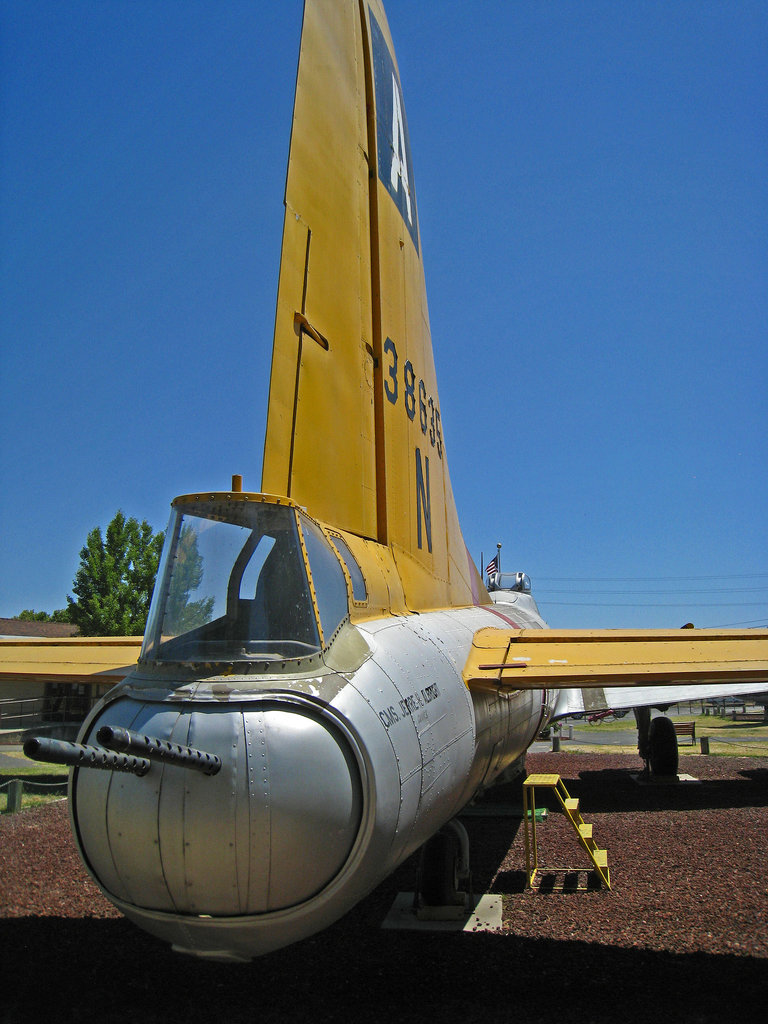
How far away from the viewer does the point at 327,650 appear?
3.62m

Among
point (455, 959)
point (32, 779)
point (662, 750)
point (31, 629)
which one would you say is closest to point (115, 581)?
point (31, 629)

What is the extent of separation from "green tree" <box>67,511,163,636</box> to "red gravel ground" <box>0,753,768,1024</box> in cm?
1592

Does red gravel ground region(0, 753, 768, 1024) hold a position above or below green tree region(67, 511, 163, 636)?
below

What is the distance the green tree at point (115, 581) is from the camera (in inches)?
917

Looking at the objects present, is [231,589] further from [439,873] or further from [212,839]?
[439,873]

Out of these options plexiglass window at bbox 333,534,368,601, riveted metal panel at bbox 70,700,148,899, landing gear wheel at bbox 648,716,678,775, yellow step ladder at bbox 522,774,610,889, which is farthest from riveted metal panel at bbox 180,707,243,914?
landing gear wheel at bbox 648,716,678,775

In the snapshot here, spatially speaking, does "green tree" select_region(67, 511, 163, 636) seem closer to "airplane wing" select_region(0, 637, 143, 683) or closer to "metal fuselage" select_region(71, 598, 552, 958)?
"airplane wing" select_region(0, 637, 143, 683)

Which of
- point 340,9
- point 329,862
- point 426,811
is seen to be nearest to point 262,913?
point 329,862

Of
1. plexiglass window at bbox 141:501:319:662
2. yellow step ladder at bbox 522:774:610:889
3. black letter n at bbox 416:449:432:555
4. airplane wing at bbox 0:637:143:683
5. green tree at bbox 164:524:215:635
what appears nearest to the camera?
plexiglass window at bbox 141:501:319:662

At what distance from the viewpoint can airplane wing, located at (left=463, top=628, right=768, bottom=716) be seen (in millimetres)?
4445

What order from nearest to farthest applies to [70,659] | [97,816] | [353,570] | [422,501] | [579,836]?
[97,816] → [353,570] → [70,659] → [422,501] → [579,836]

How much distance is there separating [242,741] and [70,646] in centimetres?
403

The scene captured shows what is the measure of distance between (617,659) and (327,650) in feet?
7.41

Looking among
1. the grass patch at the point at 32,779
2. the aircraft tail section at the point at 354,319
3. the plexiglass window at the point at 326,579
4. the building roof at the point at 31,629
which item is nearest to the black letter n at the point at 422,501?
the aircraft tail section at the point at 354,319
